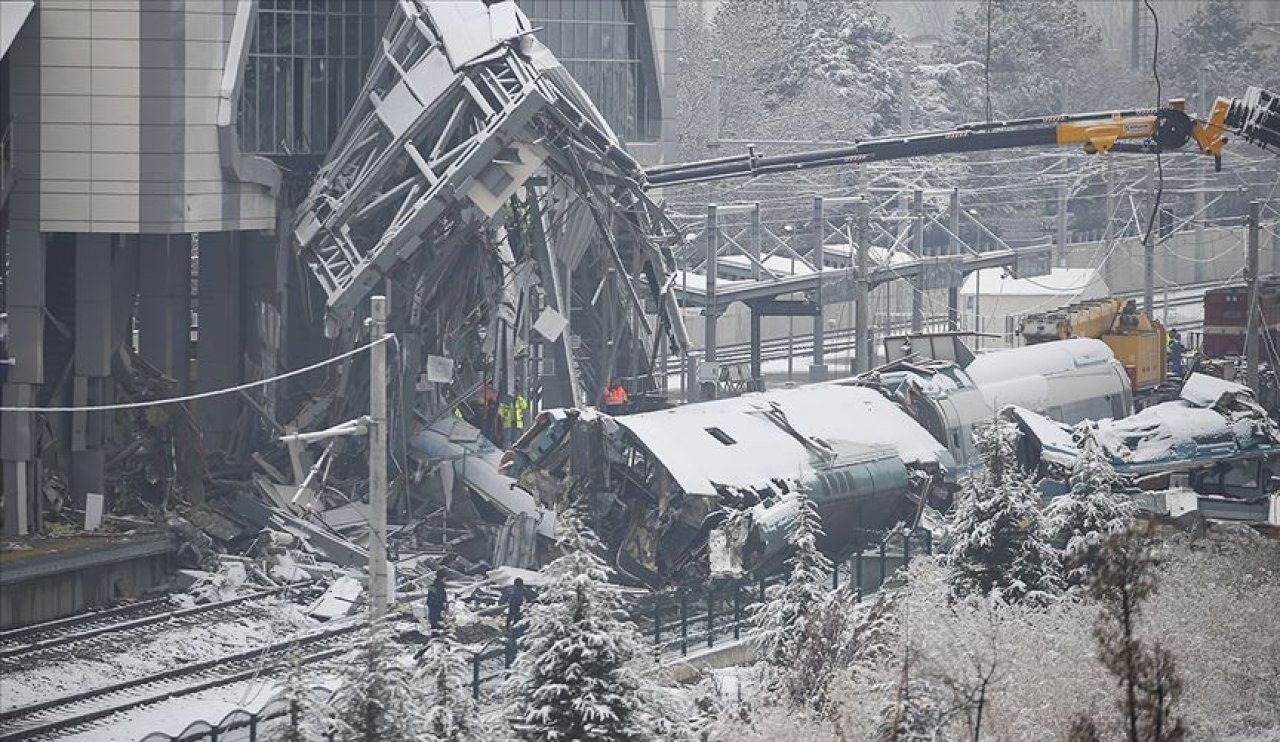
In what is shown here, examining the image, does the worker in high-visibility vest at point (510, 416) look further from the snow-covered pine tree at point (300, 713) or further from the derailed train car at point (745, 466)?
the snow-covered pine tree at point (300, 713)

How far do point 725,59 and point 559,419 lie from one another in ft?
254

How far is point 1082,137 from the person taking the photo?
4678cm

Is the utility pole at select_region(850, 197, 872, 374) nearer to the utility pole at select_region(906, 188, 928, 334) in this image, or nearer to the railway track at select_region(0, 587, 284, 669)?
the utility pole at select_region(906, 188, 928, 334)

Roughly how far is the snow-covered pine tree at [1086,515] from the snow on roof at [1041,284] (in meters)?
47.4

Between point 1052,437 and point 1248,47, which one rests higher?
point 1248,47

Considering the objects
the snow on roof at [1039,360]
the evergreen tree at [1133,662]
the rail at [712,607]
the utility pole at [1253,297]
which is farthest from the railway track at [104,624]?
the utility pole at [1253,297]

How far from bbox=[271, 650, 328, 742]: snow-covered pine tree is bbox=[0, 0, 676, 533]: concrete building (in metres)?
18.4

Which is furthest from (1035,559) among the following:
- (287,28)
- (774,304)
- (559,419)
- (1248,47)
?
(1248,47)

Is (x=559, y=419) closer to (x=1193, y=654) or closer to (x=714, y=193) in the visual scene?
(x=1193, y=654)

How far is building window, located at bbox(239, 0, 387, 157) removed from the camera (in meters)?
40.2

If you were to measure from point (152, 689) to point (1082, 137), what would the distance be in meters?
26.0

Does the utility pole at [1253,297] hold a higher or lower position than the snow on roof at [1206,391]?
higher

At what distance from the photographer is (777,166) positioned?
50.2 m

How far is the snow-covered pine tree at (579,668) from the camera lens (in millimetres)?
19875
